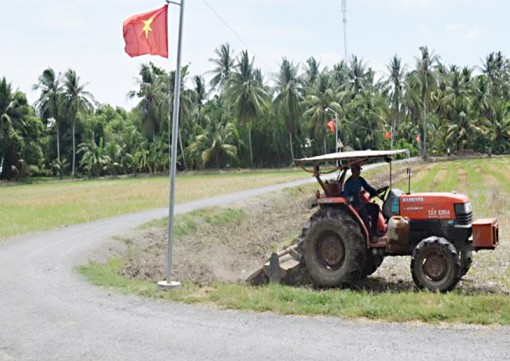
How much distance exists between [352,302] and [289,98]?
212 ft

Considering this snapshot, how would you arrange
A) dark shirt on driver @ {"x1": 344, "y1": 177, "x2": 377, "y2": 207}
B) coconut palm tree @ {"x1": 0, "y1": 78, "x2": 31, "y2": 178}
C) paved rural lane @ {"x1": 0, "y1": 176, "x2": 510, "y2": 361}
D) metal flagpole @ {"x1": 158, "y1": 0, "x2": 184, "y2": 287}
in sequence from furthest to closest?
coconut palm tree @ {"x1": 0, "y1": 78, "x2": 31, "y2": 178}
dark shirt on driver @ {"x1": 344, "y1": 177, "x2": 377, "y2": 207}
metal flagpole @ {"x1": 158, "y1": 0, "x2": 184, "y2": 287}
paved rural lane @ {"x1": 0, "y1": 176, "x2": 510, "y2": 361}

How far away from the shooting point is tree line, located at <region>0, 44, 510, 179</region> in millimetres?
71000

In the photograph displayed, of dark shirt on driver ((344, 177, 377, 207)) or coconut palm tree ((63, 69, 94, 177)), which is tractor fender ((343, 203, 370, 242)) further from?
coconut palm tree ((63, 69, 94, 177))

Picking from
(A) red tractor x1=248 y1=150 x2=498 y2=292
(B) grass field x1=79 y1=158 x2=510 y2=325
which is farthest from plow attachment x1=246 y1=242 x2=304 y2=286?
(B) grass field x1=79 y1=158 x2=510 y2=325

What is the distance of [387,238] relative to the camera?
396 inches

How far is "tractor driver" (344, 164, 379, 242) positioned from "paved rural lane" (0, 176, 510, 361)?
3.21 m

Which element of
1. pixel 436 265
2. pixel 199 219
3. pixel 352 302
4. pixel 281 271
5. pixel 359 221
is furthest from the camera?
pixel 199 219

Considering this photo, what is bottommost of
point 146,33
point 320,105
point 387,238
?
point 387,238

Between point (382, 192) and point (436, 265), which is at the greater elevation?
point (382, 192)

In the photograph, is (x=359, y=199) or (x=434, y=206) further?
(x=359, y=199)

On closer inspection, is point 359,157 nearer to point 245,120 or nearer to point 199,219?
point 199,219

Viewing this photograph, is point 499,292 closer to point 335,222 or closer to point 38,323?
point 335,222

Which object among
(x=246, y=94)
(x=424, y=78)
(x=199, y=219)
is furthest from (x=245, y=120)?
(x=199, y=219)

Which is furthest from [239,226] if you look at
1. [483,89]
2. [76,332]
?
[483,89]
